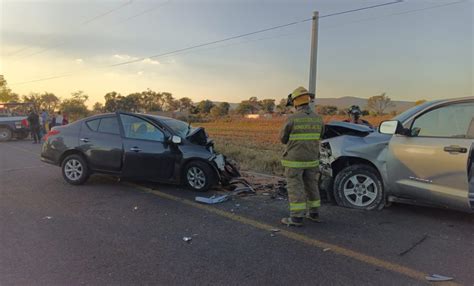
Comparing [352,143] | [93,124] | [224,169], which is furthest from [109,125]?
[352,143]

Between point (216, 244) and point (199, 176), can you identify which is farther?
point (199, 176)

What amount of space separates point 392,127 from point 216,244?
110 inches

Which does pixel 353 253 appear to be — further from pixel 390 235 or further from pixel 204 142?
pixel 204 142

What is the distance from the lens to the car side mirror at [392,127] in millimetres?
4902

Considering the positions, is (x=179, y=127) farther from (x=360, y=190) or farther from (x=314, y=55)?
(x=314, y=55)

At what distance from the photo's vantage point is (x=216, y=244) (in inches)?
162

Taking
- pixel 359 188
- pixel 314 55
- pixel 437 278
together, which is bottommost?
pixel 437 278

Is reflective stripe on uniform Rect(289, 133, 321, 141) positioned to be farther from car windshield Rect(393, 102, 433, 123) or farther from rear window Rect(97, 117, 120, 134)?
rear window Rect(97, 117, 120, 134)

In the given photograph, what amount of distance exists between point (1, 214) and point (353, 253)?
15.7ft

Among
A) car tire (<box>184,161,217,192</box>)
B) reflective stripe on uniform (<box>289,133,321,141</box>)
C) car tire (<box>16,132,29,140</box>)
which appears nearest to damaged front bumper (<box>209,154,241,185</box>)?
car tire (<box>184,161,217,192</box>)

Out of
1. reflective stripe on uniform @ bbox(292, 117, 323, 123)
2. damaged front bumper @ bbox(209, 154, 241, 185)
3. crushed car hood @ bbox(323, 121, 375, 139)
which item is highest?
reflective stripe on uniform @ bbox(292, 117, 323, 123)

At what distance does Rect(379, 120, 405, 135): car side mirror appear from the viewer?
490 cm

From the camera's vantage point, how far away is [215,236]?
436 cm

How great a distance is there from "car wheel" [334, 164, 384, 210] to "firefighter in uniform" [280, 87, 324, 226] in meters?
0.92
